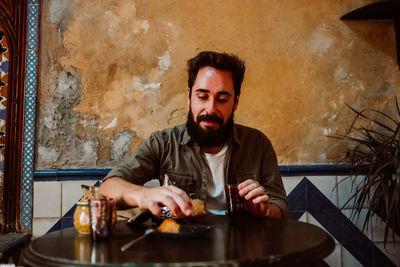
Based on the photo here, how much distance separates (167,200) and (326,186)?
1.87m

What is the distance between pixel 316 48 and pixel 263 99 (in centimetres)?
62

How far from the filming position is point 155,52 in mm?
2693

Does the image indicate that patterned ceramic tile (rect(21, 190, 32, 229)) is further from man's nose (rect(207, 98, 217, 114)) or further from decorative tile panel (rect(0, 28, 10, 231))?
man's nose (rect(207, 98, 217, 114))

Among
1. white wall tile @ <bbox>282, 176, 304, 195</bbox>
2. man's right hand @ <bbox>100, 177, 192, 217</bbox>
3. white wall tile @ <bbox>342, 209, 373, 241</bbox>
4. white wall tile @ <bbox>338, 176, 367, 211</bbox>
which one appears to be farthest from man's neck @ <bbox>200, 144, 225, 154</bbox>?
white wall tile @ <bbox>342, 209, 373, 241</bbox>

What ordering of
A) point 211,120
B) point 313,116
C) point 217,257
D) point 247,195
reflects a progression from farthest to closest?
point 313,116 → point 211,120 → point 247,195 → point 217,257

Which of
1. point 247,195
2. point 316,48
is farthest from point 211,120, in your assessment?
point 316,48

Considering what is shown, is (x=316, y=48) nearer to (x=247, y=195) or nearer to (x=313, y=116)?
(x=313, y=116)

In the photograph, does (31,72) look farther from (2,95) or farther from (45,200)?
(45,200)

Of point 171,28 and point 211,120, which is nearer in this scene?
point 211,120

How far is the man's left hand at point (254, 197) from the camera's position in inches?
56.1

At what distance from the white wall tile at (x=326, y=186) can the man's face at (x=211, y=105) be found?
3.34 ft

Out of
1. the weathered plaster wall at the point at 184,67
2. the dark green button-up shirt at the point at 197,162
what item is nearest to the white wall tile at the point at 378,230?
the weathered plaster wall at the point at 184,67

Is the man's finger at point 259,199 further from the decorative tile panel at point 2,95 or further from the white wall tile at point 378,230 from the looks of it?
the decorative tile panel at point 2,95

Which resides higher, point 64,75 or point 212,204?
point 64,75
